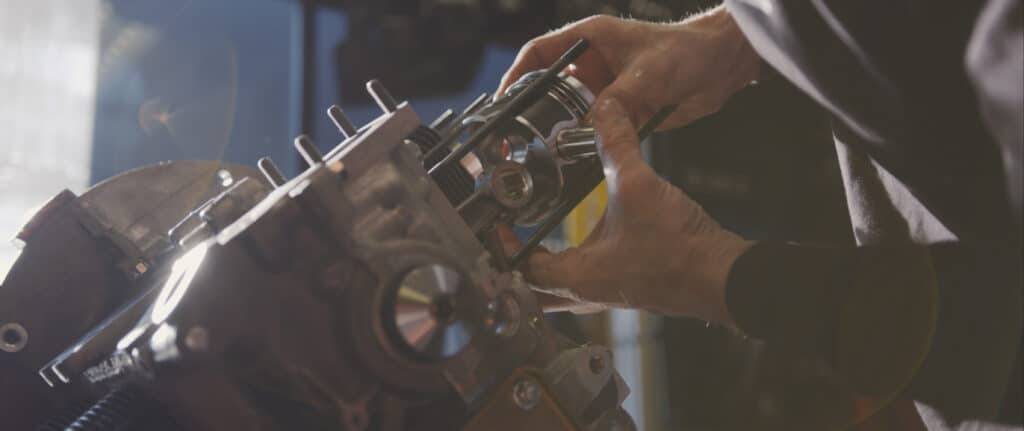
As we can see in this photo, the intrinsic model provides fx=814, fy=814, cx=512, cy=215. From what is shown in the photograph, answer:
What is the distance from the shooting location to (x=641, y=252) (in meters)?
0.78

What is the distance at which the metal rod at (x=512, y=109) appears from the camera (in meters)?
0.73

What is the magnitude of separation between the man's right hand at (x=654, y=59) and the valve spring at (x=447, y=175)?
0.22 m

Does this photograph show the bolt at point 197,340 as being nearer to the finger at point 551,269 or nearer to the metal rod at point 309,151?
the metal rod at point 309,151

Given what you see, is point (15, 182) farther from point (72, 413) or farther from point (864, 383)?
point (864, 383)

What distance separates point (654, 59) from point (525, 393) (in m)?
0.47

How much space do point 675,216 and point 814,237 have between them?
2296 mm

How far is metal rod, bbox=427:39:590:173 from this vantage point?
0.73m

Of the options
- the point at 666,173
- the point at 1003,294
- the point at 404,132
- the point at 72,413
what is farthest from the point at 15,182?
the point at 666,173

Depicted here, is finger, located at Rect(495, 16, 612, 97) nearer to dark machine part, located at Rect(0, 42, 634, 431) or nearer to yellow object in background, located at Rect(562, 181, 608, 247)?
dark machine part, located at Rect(0, 42, 634, 431)

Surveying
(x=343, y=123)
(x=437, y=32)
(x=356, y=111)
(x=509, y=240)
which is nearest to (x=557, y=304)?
(x=509, y=240)

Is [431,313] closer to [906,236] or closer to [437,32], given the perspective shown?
[906,236]

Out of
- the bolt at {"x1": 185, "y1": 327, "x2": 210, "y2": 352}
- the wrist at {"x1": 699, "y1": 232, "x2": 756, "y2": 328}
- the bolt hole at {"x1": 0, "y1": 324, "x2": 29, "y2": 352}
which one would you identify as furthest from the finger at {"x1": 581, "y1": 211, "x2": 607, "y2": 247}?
the bolt hole at {"x1": 0, "y1": 324, "x2": 29, "y2": 352}

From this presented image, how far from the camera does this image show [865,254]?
2.46ft

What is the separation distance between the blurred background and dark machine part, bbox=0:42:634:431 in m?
0.36
